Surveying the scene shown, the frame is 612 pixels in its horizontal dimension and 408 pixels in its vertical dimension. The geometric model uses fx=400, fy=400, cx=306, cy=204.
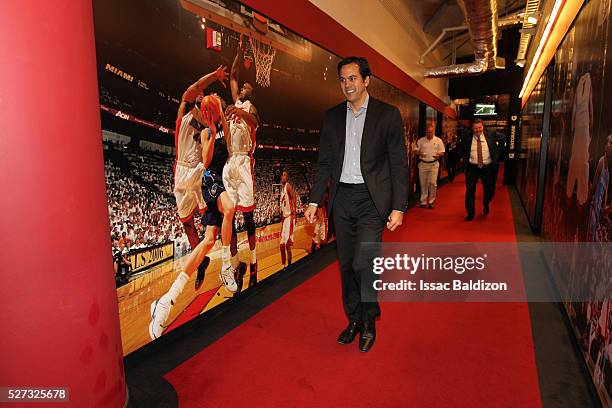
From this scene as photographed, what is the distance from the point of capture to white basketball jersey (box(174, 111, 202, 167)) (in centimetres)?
239

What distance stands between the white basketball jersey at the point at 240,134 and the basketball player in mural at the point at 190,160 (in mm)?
331

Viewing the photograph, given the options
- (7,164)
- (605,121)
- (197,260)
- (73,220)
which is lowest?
(197,260)

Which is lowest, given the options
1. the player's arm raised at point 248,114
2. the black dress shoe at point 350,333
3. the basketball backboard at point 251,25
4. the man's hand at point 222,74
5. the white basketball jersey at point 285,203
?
the black dress shoe at point 350,333

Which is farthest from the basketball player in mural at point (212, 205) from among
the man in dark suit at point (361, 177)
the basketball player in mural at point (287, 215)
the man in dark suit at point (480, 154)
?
the man in dark suit at point (480, 154)

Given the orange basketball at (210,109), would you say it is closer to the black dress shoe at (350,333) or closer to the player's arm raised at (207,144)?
the player's arm raised at (207,144)

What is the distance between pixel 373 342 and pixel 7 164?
80.2 inches

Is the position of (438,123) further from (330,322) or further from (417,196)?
(330,322)

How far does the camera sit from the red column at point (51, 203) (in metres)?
1.24

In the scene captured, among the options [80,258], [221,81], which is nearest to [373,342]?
[80,258]

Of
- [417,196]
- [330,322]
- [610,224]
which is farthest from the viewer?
[417,196]

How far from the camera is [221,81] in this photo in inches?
107

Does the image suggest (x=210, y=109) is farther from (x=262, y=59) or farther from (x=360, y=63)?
(x=360, y=63)

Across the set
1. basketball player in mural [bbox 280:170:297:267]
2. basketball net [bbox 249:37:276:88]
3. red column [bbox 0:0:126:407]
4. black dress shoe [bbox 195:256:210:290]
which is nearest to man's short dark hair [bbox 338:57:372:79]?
basketball net [bbox 249:37:276:88]

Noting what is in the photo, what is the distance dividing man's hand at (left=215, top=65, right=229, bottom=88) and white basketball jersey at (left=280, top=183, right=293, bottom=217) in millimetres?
1222
